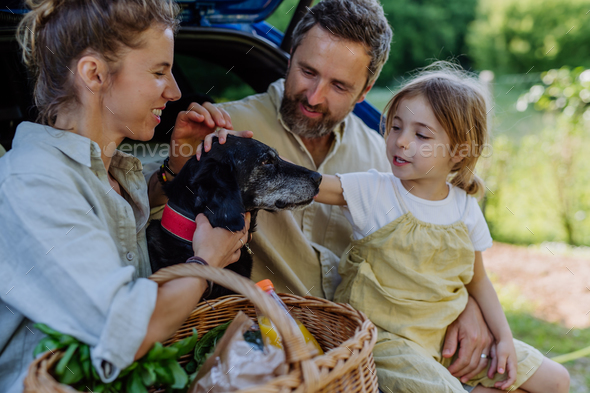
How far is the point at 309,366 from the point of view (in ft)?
3.49

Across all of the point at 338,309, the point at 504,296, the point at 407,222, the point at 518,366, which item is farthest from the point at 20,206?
the point at 504,296

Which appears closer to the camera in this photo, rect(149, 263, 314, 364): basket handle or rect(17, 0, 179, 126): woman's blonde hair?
rect(149, 263, 314, 364): basket handle

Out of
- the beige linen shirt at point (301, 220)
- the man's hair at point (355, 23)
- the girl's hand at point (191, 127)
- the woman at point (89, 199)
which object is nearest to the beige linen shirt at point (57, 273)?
the woman at point (89, 199)

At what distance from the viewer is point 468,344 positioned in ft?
6.37

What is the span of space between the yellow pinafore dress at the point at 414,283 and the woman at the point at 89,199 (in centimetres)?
60

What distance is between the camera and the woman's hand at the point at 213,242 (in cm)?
149

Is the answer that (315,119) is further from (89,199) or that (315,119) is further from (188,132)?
(89,199)

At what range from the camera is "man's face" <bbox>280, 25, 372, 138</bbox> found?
227 cm

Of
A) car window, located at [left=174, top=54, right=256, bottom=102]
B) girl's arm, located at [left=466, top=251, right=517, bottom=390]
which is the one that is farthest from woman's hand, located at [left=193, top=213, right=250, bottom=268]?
car window, located at [left=174, top=54, right=256, bottom=102]

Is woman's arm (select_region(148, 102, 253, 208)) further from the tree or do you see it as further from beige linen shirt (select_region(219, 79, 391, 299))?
the tree

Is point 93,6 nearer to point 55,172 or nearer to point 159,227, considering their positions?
point 55,172

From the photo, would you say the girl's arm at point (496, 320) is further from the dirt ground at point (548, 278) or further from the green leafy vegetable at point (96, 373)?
the dirt ground at point (548, 278)

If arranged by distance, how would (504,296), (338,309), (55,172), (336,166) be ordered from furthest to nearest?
(504,296) < (336,166) < (338,309) < (55,172)

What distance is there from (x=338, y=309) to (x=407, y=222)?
0.57 m
